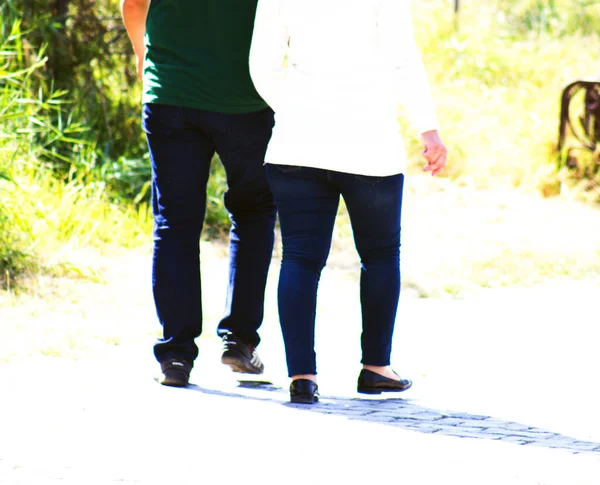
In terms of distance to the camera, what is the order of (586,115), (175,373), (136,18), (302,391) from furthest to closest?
(586,115) < (136,18) < (175,373) < (302,391)

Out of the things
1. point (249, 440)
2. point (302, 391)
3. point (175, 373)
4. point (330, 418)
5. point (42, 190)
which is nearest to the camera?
point (249, 440)

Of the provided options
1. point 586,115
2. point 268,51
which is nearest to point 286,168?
point 268,51

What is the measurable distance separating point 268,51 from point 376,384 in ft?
4.02

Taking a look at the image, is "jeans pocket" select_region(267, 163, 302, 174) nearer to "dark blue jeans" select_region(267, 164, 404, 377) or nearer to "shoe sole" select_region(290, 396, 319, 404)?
"dark blue jeans" select_region(267, 164, 404, 377)

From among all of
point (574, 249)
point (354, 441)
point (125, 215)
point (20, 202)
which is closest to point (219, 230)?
point (125, 215)

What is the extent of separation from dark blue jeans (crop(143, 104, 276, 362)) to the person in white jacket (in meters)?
0.30

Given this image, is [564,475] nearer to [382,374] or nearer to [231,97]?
[382,374]

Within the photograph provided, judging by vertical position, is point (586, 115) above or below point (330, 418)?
above

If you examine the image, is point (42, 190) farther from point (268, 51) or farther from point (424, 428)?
point (424, 428)

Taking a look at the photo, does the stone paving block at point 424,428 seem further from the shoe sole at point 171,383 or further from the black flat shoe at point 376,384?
the shoe sole at point 171,383

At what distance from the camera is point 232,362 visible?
450 centimetres

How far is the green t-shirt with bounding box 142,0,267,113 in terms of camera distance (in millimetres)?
4176

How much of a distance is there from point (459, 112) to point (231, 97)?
786cm

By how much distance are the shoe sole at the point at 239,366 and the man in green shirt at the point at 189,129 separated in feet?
0.60
